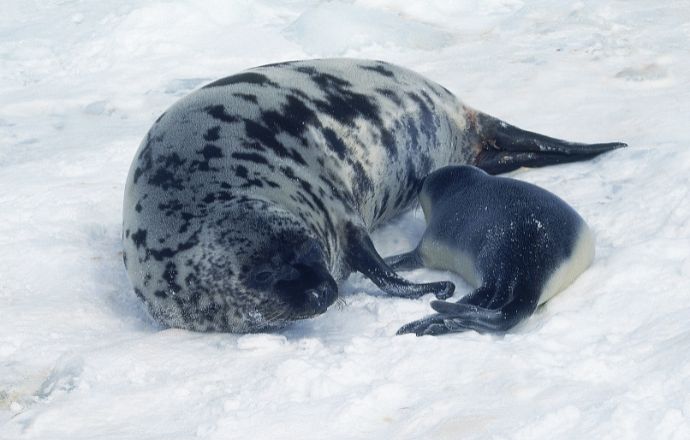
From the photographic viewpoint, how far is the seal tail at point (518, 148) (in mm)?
3936

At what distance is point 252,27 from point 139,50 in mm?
745

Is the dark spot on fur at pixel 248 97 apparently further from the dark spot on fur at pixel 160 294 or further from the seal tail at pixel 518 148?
the seal tail at pixel 518 148

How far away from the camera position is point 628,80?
4828mm

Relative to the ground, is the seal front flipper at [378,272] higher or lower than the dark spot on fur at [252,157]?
lower

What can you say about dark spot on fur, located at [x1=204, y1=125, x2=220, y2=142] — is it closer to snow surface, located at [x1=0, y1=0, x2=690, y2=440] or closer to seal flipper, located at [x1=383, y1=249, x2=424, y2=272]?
snow surface, located at [x1=0, y1=0, x2=690, y2=440]

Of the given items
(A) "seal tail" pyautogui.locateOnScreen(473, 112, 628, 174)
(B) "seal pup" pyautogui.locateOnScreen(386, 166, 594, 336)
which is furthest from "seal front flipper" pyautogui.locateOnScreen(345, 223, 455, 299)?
(A) "seal tail" pyautogui.locateOnScreen(473, 112, 628, 174)

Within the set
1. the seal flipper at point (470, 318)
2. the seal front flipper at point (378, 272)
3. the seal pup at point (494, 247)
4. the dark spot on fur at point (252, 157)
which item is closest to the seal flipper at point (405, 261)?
the seal pup at point (494, 247)

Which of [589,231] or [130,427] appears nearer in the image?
[130,427]

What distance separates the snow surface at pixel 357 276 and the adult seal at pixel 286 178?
0.11 meters

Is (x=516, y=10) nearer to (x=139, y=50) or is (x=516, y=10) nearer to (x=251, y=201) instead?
(x=139, y=50)

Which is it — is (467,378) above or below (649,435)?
below

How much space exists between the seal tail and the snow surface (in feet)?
0.36

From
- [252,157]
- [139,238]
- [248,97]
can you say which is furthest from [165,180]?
[248,97]

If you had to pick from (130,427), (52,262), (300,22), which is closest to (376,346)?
(130,427)
